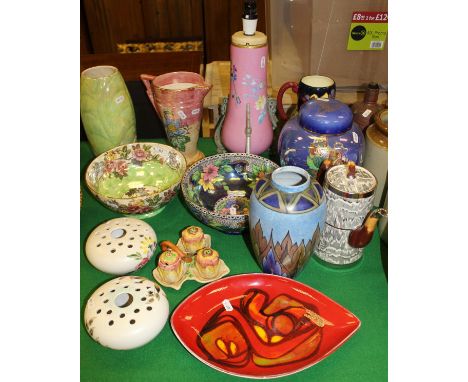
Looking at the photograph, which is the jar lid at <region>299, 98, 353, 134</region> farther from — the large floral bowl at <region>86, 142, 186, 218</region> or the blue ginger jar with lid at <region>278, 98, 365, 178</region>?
the large floral bowl at <region>86, 142, 186, 218</region>

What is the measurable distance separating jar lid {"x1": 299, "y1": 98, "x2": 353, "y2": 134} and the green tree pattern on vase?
0.47 metres

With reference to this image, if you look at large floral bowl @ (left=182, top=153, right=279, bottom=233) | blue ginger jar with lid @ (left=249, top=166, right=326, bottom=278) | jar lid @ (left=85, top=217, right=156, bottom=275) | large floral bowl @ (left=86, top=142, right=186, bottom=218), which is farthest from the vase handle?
blue ginger jar with lid @ (left=249, top=166, right=326, bottom=278)

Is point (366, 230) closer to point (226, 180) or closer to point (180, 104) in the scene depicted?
point (226, 180)

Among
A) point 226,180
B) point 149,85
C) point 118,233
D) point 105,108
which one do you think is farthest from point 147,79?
point 118,233

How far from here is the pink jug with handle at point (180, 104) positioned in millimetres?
1044

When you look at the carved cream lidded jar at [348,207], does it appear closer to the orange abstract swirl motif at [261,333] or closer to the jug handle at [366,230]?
the jug handle at [366,230]

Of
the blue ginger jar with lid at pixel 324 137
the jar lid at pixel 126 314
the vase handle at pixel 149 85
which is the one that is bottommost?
the jar lid at pixel 126 314

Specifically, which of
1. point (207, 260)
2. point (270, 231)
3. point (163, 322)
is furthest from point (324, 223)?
point (163, 322)

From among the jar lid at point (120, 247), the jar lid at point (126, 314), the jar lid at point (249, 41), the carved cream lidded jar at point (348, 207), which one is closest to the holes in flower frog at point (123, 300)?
the jar lid at point (126, 314)

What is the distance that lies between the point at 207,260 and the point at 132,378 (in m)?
0.25

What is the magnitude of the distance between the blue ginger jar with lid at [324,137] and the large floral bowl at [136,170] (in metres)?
0.30

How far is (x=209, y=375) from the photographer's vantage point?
706mm

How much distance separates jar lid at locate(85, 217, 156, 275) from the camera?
0.82m

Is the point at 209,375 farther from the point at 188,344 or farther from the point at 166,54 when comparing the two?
the point at 166,54
